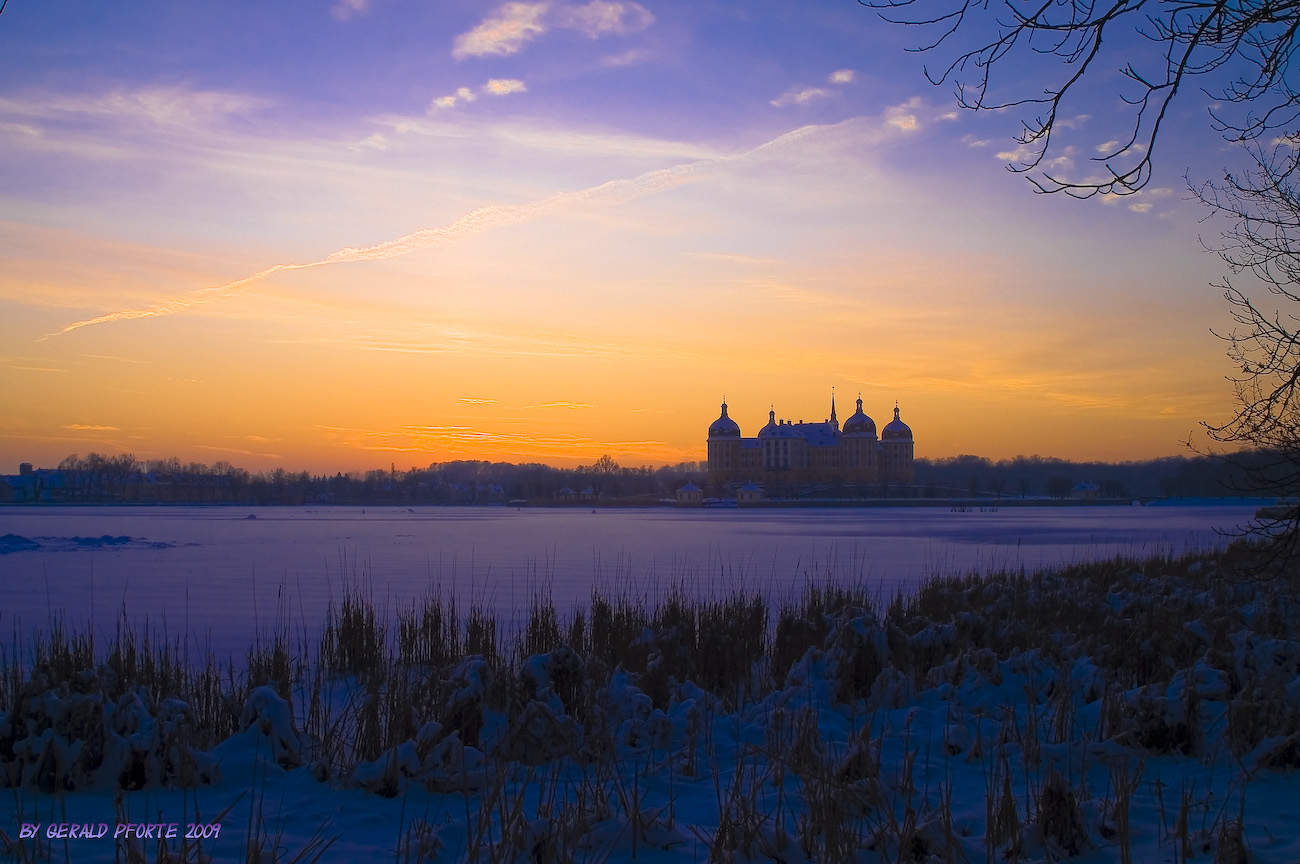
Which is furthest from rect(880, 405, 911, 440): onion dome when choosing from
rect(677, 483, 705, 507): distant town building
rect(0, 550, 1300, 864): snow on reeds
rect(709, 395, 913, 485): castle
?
rect(0, 550, 1300, 864): snow on reeds

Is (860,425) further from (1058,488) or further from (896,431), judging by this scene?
(1058,488)

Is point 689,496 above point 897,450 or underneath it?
underneath

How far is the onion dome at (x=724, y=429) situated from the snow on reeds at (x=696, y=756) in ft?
368

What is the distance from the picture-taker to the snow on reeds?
3.42 meters

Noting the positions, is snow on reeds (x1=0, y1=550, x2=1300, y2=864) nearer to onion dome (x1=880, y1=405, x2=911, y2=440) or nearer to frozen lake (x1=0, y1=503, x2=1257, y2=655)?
frozen lake (x1=0, y1=503, x2=1257, y2=655)

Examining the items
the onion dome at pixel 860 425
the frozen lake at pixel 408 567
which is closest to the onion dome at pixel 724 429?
the onion dome at pixel 860 425

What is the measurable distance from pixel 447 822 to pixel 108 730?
1.65 metres

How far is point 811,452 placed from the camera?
119312mm

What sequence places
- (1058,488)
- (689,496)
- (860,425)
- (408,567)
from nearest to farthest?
(408,567) → (689,496) → (1058,488) → (860,425)

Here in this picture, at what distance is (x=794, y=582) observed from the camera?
14820 millimetres

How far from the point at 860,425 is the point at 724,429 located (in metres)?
16.5

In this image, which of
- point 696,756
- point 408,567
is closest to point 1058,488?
point 408,567

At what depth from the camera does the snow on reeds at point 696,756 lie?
3422mm

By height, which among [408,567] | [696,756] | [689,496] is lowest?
[689,496]
